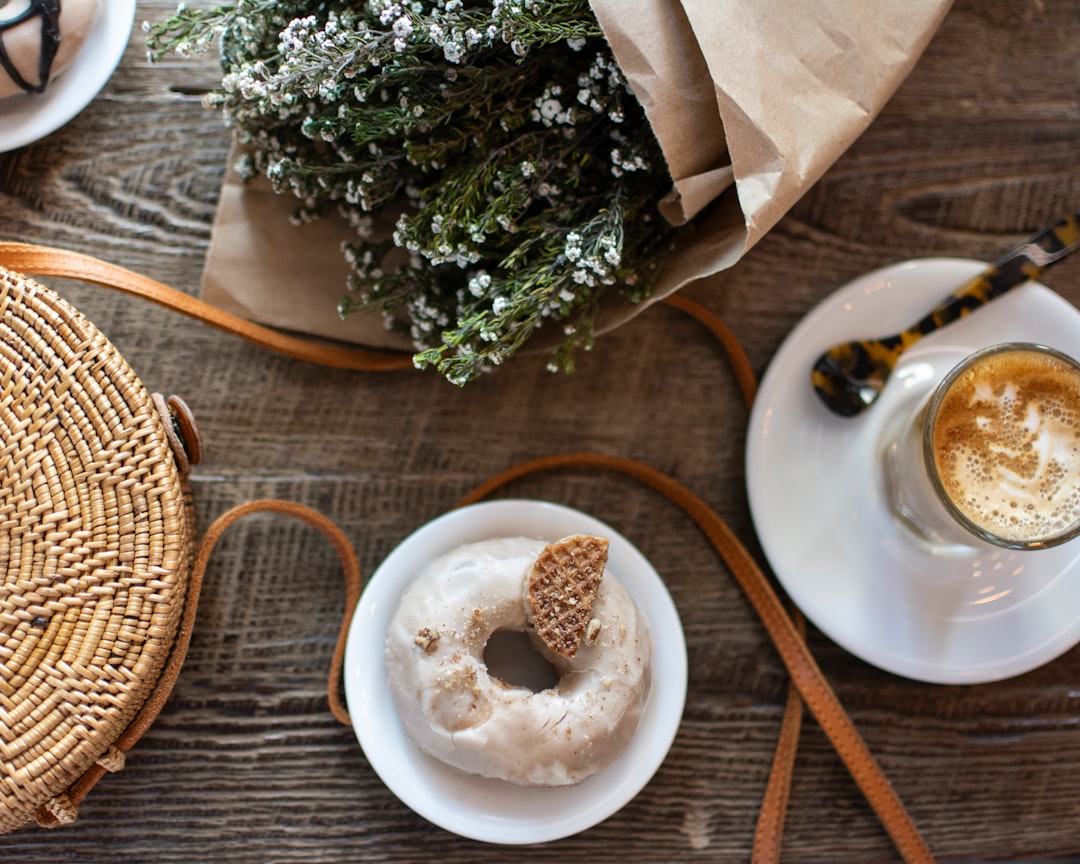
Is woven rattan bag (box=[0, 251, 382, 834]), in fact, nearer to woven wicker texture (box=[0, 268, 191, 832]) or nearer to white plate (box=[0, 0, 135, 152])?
woven wicker texture (box=[0, 268, 191, 832])

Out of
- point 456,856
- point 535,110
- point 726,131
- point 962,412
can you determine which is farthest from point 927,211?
point 456,856

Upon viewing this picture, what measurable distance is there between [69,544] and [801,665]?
800mm

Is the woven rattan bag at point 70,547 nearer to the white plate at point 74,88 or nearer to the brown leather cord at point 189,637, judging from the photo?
the brown leather cord at point 189,637

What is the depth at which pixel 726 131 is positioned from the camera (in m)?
0.79

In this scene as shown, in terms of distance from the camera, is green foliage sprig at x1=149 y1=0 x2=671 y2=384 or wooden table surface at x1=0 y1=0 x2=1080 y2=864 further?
wooden table surface at x1=0 y1=0 x2=1080 y2=864

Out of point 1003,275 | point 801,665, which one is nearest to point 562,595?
point 801,665

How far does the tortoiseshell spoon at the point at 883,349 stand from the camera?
1018 mm

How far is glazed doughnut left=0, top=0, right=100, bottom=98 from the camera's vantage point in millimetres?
899

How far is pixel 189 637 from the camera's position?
918 mm

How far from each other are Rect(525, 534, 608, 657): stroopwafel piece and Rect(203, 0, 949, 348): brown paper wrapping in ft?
0.94

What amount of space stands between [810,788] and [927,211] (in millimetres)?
733

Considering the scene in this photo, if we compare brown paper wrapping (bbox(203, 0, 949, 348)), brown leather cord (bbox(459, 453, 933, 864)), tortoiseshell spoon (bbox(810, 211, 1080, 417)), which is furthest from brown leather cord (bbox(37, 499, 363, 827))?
tortoiseshell spoon (bbox(810, 211, 1080, 417))

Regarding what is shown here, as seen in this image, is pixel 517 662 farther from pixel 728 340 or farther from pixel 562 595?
pixel 728 340

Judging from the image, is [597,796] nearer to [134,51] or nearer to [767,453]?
[767,453]
